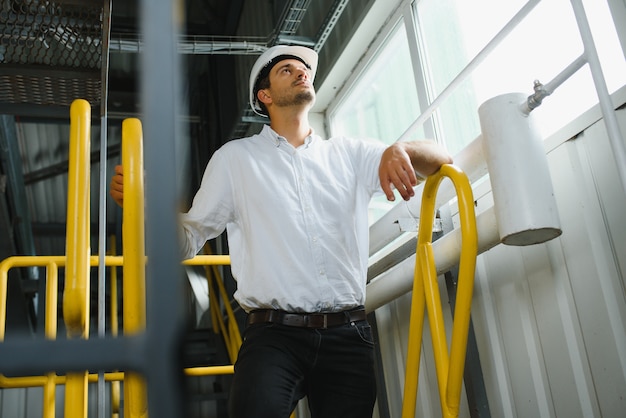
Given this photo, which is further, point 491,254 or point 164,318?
point 491,254

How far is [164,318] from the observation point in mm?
474

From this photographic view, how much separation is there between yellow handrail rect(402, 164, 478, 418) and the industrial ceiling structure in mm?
816

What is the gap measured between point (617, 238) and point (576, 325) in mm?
319

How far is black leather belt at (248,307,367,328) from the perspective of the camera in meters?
2.07

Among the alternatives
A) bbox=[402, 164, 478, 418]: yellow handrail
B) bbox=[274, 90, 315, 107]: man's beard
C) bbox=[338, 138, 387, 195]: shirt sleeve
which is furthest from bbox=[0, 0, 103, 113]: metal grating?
bbox=[402, 164, 478, 418]: yellow handrail

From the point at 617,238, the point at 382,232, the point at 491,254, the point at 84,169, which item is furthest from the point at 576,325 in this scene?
the point at 84,169

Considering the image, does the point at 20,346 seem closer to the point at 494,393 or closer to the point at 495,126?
the point at 495,126

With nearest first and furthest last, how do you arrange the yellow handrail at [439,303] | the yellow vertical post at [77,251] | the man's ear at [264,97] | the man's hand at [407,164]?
the yellow vertical post at [77,251], the yellow handrail at [439,303], the man's hand at [407,164], the man's ear at [264,97]

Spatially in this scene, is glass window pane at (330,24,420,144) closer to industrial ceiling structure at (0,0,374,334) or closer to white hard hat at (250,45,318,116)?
industrial ceiling structure at (0,0,374,334)

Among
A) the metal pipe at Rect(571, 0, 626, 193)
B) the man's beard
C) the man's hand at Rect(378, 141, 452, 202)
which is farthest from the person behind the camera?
the man's beard

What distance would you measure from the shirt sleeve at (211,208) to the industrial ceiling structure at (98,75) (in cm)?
40

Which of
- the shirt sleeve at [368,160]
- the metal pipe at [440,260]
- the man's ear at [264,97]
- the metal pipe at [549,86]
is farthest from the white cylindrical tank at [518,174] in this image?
the man's ear at [264,97]

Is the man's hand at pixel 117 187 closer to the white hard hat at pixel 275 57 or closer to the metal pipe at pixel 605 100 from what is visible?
the white hard hat at pixel 275 57

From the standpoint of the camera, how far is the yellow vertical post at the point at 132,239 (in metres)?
1.38
